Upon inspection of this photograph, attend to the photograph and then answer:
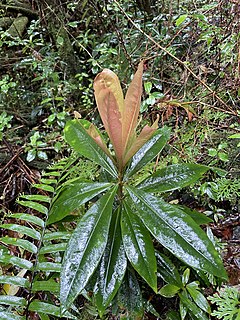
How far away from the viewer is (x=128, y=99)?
814mm

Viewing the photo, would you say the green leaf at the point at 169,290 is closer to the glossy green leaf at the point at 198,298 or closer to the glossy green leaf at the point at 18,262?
the glossy green leaf at the point at 198,298

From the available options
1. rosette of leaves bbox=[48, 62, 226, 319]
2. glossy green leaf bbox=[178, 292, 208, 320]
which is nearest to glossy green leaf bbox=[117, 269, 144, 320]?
rosette of leaves bbox=[48, 62, 226, 319]

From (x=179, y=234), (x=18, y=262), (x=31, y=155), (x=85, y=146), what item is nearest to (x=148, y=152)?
(x=85, y=146)

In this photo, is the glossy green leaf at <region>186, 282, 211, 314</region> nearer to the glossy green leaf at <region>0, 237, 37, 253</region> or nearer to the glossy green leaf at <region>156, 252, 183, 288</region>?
the glossy green leaf at <region>156, 252, 183, 288</region>

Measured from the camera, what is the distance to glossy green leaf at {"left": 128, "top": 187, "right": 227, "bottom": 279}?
72cm

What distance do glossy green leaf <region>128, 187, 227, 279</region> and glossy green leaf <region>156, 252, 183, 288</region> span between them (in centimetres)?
20

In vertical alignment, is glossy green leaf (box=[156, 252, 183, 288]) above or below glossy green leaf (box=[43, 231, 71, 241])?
below

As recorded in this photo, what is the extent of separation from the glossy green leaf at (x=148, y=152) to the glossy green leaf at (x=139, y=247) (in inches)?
5.4

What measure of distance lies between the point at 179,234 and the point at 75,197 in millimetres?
289

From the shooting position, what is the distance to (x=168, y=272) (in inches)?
35.7

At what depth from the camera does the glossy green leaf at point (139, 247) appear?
0.75 metres

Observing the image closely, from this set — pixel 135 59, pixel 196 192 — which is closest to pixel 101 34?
pixel 135 59

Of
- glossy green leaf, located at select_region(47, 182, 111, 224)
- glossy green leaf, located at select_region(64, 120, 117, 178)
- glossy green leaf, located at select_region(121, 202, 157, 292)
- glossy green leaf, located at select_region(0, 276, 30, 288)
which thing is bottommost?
glossy green leaf, located at select_region(0, 276, 30, 288)

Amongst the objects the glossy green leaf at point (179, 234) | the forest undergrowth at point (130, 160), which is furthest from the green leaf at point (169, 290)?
the glossy green leaf at point (179, 234)
